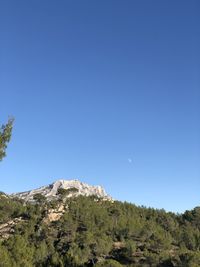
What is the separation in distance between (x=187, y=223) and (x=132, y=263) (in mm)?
50970

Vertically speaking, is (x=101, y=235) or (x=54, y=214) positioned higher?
(x=54, y=214)

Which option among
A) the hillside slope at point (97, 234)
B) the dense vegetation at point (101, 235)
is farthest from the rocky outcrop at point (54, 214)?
the dense vegetation at point (101, 235)

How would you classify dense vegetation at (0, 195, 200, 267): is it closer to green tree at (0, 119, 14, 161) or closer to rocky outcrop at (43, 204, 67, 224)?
rocky outcrop at (43, 204, 67, 224)

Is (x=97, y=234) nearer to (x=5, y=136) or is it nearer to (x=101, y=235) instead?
(x=101, y=235)

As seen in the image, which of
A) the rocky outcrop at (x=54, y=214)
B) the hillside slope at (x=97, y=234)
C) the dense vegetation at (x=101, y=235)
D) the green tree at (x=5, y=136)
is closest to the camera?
the green tree at (x=5, y=136)

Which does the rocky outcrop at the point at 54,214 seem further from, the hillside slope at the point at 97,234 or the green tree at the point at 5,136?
the green tree at the point at 5,136

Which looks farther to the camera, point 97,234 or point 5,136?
point 97,234

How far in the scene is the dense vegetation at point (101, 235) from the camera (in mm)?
106000

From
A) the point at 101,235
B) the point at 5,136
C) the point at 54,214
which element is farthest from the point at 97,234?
the point at 5,136

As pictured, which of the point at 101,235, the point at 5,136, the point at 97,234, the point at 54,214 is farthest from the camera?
the point at 54,214

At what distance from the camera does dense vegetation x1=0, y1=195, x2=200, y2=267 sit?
106 meters

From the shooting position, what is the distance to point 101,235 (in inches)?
5167

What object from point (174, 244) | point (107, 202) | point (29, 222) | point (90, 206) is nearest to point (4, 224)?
point (29, 222)

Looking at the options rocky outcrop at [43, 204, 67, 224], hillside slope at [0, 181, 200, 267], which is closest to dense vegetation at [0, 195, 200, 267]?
hillside slope at [0, 181, 200, 267]
